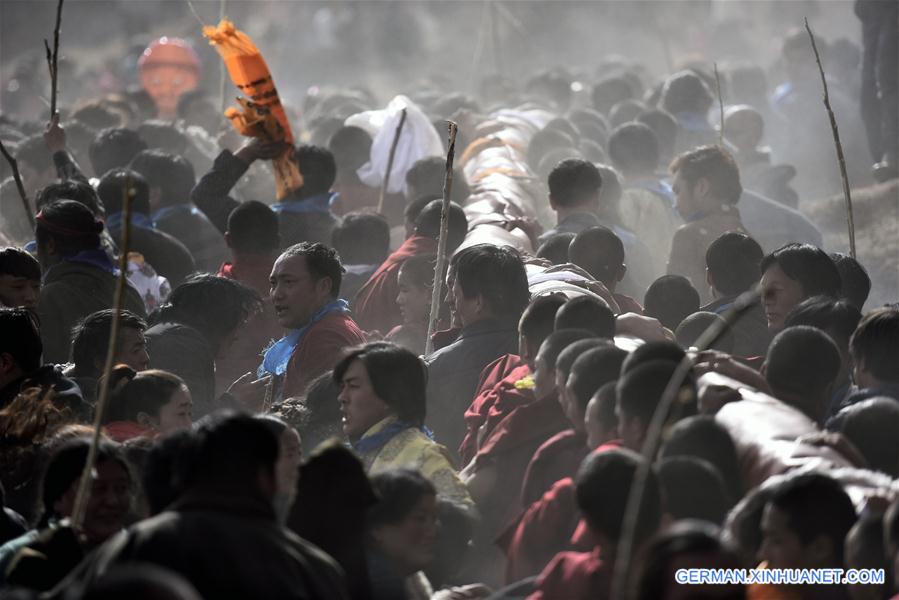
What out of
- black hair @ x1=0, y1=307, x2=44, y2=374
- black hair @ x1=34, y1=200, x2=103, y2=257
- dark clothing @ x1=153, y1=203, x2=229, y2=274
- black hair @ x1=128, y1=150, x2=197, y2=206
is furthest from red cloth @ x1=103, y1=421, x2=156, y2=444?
black hair @ x1=128, y1=150, x2=197, y2=206

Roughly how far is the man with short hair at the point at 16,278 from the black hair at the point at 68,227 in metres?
0.39

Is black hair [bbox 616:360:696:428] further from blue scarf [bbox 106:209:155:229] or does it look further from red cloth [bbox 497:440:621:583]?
blue scarf [bbox 106:209:155:229]

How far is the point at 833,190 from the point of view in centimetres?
1361

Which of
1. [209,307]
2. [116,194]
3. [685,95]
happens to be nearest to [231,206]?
[116,194]

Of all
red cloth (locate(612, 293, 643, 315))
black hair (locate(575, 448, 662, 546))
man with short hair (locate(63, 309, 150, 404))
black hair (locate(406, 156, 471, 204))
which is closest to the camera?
black hair (locate(575, 448, 662, 546))

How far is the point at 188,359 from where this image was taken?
661 cm

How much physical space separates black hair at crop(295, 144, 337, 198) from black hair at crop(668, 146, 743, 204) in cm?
192

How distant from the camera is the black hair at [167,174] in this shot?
9.17 metres

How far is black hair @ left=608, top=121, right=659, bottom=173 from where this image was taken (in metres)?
9.73

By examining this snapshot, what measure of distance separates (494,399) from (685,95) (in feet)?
21.2

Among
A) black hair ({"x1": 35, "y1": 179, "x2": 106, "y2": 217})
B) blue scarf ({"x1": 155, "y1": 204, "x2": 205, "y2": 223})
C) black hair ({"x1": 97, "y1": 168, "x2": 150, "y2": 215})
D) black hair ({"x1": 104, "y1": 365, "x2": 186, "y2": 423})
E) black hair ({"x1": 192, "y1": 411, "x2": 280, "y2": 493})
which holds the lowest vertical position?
blue scarf ({"x1": 155, "y1": 204, "x2": 205, "y2": 223})

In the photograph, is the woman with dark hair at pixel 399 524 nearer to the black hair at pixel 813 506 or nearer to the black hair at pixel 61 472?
the black hair at pixel 61 472

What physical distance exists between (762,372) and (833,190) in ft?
27.5

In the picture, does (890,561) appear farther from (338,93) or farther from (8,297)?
(338,93)
